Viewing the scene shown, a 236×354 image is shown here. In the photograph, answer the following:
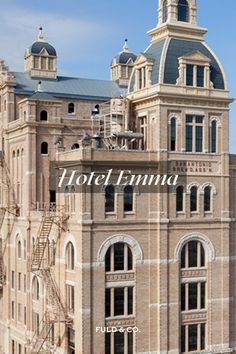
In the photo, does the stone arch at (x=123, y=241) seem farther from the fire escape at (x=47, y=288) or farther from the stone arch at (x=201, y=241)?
the fire escape at (x=47, y=288)

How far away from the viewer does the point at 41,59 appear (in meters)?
60.0

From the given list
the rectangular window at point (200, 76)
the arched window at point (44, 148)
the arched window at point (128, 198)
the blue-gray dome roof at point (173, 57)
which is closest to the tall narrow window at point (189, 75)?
the rectangular window at point (200, 76)

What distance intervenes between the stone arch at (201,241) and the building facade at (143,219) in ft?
0.25

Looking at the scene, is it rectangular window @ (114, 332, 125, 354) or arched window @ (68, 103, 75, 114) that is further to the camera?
arched window @ (68, 103, 75, 114)

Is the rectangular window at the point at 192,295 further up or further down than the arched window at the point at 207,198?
further down

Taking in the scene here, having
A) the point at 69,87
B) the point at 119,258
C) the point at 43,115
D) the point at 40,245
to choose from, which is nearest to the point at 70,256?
the point at 119,258

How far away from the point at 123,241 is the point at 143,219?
224cm

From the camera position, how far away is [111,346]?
1704 inches

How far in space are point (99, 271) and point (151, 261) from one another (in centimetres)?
421

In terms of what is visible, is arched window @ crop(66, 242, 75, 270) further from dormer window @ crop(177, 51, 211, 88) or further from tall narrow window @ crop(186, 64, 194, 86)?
tall narrow window @ crop(186, 64, 194, 86)

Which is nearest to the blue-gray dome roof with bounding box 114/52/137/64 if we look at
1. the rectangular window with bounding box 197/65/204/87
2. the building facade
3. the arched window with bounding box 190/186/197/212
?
the building facade

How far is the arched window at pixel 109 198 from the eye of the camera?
43375 millimetres

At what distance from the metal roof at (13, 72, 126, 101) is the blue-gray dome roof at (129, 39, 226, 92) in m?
10.3

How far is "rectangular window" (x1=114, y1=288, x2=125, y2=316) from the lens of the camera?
43.5 m
